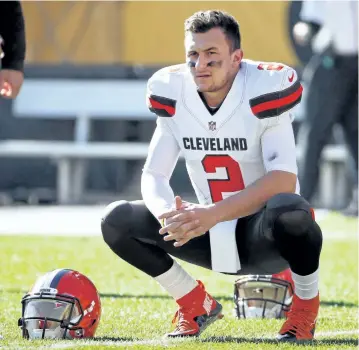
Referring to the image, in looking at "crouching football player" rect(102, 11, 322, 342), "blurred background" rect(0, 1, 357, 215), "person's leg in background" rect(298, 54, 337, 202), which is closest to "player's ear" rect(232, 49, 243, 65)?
"crouching football player" rect(102, 11, 322, 342)

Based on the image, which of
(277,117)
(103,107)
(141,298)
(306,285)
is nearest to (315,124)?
(103,107)

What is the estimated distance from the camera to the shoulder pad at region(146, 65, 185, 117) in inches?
189

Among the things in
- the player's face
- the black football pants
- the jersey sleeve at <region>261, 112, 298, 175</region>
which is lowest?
the black football pants

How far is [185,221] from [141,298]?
5.36 feet

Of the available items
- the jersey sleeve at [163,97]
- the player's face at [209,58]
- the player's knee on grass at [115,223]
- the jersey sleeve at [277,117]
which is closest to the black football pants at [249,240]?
the player's knee on grass at [115,223]

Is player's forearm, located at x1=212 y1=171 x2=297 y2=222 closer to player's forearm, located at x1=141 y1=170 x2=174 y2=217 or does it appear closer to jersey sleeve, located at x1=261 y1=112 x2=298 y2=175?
jersey sleeve, located at x1=261 y1=112 x2=298 y2=175

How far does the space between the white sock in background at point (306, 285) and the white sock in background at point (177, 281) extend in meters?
0.43

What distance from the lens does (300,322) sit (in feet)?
14.8

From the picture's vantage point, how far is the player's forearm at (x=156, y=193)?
15.1 ft

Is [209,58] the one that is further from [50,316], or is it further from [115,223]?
[50,316]

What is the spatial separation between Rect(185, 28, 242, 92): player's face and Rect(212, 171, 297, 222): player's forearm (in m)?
0.42

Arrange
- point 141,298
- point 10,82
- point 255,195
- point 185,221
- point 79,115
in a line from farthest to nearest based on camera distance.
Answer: point 79,115 < point 141,298 < point 10,82 < point 255,195 < point 185,221

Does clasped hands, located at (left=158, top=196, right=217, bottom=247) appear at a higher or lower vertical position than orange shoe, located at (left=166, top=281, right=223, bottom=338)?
higher

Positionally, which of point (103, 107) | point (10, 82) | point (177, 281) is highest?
point (10, 82)
